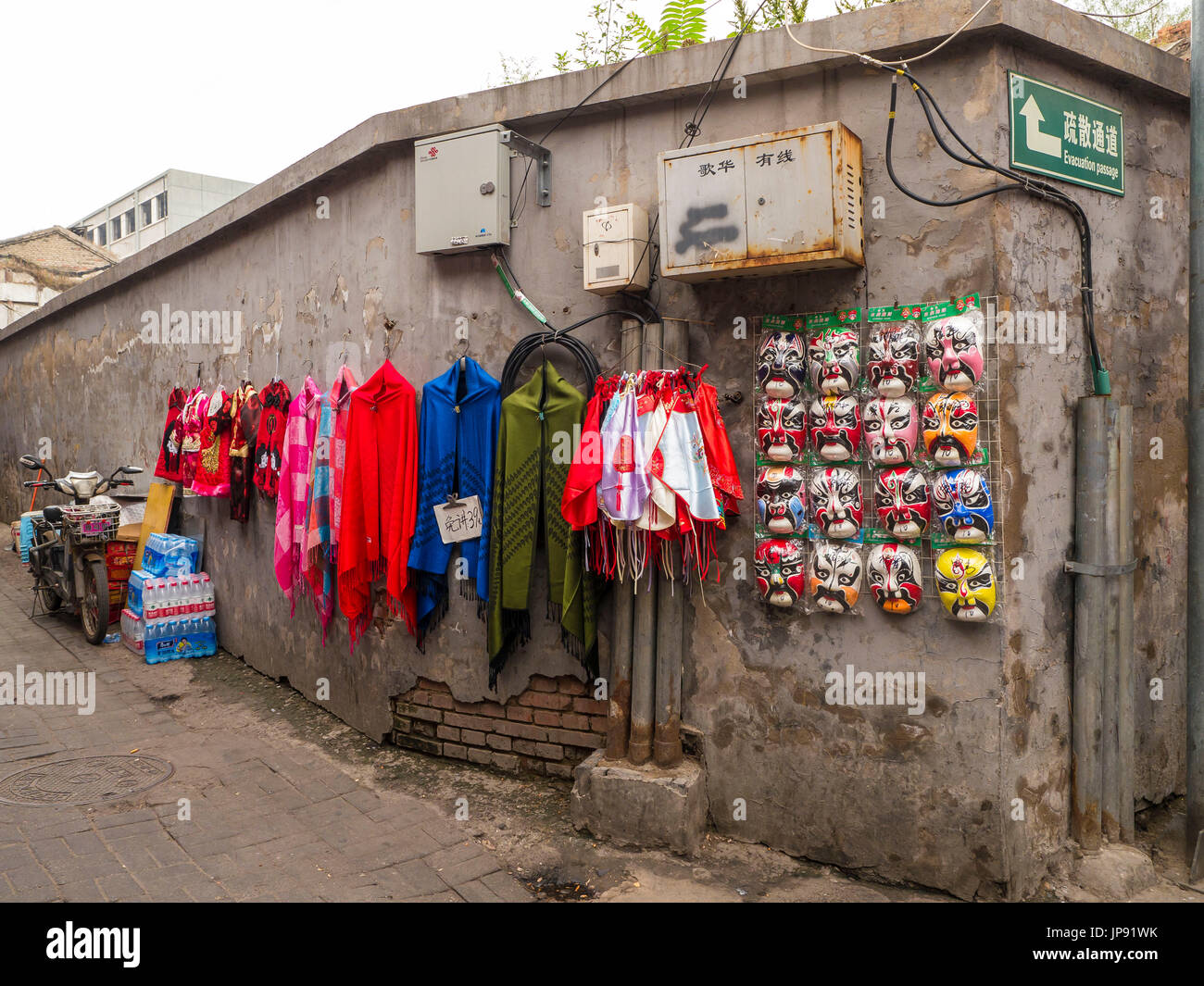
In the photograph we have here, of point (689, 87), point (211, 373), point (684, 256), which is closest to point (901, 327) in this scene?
point (684, 256)

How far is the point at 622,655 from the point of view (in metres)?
4.22

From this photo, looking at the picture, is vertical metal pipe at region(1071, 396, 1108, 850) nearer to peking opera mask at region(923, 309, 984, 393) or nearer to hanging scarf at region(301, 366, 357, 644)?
peking opera mask at region(923, 309, 984, 393)

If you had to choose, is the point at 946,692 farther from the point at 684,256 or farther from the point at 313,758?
the point at 313,758

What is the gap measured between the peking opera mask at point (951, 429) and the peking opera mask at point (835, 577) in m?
0.54

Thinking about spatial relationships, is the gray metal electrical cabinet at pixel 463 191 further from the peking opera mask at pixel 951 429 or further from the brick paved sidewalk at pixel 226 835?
the brick paved sidewalk at pixel 226 835

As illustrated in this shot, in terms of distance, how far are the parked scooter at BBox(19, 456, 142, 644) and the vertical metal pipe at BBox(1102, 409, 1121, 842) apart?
7.33 meters

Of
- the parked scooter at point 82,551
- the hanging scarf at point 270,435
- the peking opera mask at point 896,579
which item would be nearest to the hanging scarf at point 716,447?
the peking opera mask at point 896,579

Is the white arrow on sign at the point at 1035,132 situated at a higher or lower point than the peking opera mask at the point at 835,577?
higher

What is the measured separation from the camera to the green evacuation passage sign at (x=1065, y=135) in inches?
138

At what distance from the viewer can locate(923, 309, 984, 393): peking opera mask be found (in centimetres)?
341

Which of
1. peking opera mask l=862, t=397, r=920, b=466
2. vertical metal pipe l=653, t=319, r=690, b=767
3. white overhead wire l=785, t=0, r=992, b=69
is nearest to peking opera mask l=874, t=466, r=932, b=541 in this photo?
peking opera mask l=862, t=397, r=920, b=466

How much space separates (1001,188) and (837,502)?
4.52ft

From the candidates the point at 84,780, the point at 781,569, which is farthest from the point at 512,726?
the point at 84,780

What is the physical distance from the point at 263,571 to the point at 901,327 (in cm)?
503
